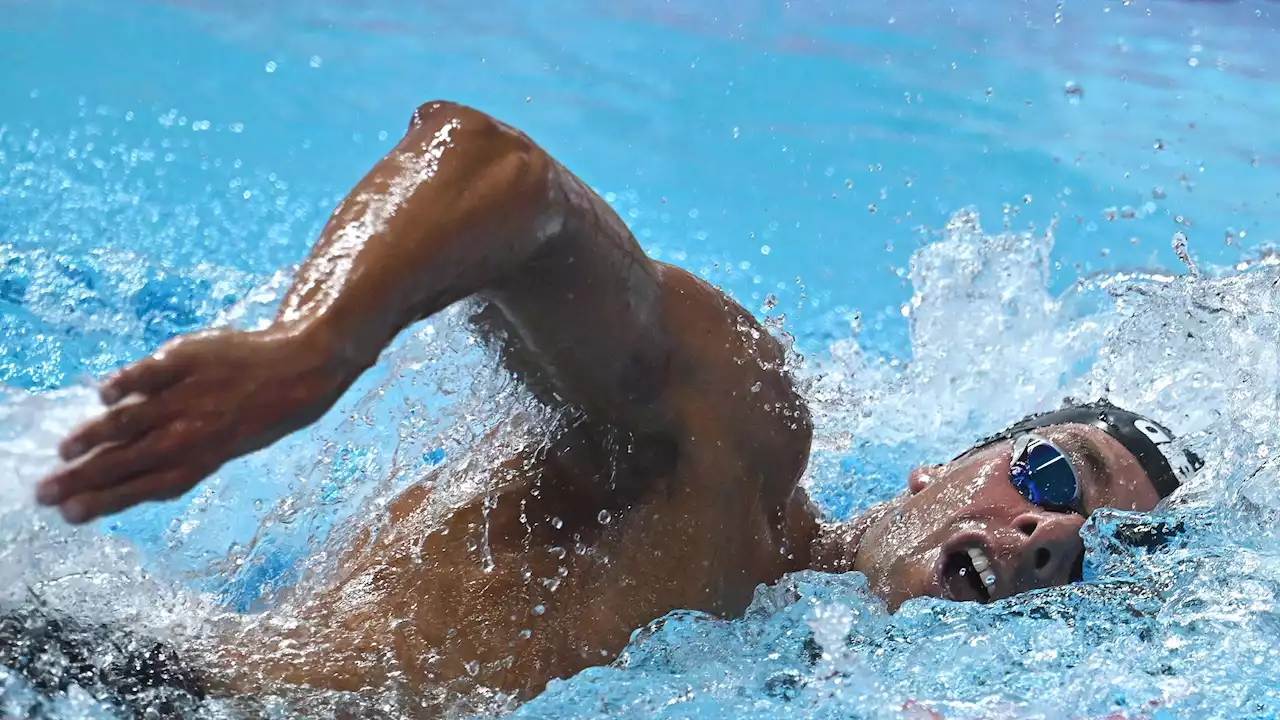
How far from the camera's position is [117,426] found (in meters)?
0.82

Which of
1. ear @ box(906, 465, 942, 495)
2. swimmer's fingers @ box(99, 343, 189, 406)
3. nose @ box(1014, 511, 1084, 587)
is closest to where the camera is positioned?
swimmer's fingers @ box(99, 343, 189, 406)

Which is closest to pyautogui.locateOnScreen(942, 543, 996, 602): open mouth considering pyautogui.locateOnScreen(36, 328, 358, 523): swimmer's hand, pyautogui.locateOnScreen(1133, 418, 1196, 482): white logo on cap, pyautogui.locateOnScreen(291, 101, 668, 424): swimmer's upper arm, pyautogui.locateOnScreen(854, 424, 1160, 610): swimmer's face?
pyautogui.locateOnScreen(854, 424, 1160, 610): swimmer's face

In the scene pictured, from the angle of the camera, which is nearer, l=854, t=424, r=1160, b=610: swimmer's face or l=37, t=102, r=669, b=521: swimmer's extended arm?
l=37, t=102, r=669, b=521: swimmer's extended arm

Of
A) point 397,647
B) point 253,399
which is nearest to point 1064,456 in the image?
point 397,647

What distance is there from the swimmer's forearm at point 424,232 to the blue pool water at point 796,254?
0.64 ft

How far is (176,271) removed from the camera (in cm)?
288

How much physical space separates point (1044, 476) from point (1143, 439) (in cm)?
23

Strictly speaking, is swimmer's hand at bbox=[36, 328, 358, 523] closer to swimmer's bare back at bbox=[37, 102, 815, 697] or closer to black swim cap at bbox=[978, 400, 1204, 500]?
swimmer's bare back at bbox=[37, 102, 815, 697]

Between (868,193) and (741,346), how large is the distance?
2.49 m

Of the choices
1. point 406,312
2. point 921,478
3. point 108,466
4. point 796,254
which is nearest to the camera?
point 108,466

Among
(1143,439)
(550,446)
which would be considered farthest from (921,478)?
(550,446)

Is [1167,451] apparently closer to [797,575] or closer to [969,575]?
[969,575]

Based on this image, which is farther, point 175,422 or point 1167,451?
point 1167,451

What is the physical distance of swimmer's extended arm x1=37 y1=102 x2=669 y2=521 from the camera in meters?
0.82
